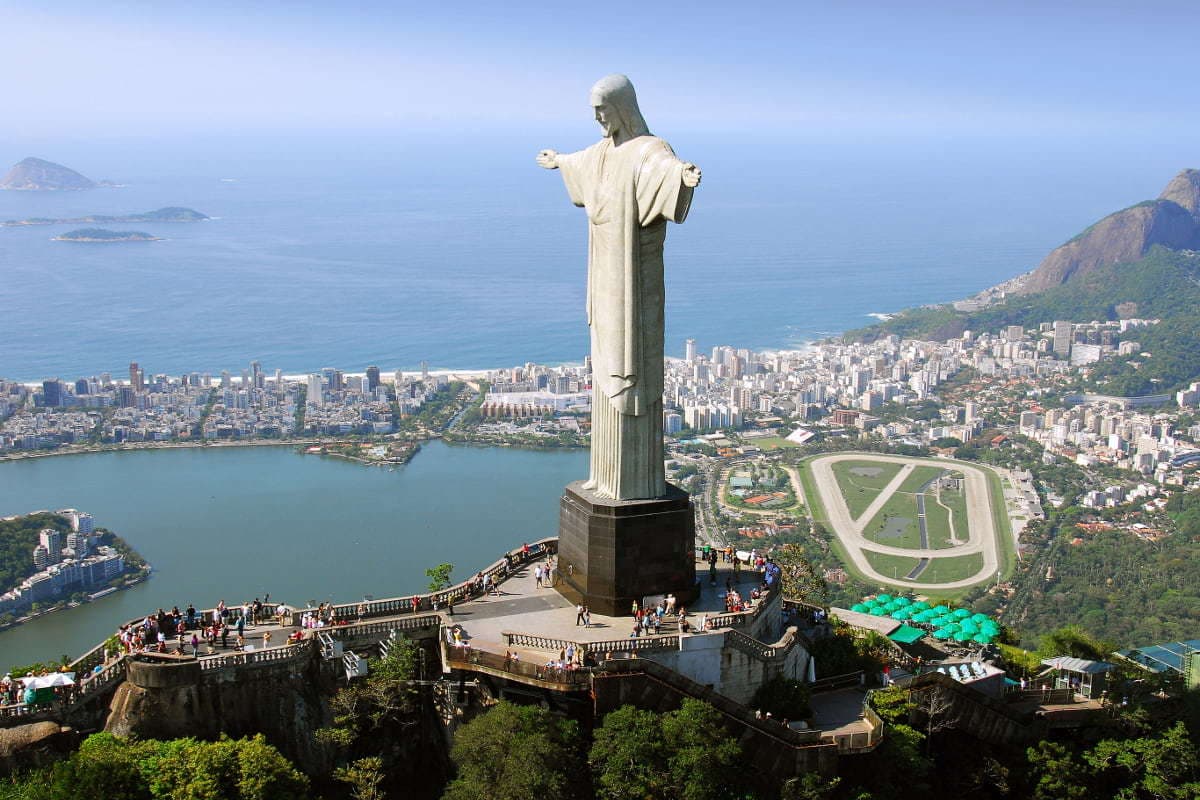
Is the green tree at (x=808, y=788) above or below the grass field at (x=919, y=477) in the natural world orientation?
above

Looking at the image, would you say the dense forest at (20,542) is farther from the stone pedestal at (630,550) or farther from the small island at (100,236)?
the small island at (100,236)

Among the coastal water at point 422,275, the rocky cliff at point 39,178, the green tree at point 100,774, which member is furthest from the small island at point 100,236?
the green tree at point 100,774

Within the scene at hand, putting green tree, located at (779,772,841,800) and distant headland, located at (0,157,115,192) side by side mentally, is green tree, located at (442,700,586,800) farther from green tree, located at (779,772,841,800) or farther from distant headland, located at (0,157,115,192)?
distant headland, located at (0,157,115,192)

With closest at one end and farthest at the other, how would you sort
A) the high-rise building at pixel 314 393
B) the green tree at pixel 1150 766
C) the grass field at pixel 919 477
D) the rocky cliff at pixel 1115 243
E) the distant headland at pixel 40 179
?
the green tree at pixel 1150 766, the grass field at pixel 919 477, the high-rise building at pixel 314 393, the rocky cliff at pixel 1115 243, the distant headland at pixel 40 179

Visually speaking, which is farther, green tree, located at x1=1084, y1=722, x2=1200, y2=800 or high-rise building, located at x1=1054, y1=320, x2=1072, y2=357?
high-rise building, located at x1=1054, y1=320, x2=1072, y2=357

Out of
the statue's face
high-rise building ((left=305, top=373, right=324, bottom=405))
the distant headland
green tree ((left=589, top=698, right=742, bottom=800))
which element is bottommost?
green tree ((left=589, top=698, right=742, bottom=800))

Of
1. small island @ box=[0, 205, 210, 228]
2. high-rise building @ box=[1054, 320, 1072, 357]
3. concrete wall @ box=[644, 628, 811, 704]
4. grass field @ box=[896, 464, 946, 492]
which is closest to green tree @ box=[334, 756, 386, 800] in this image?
concrete wall @ box=[644, 628, 811, 704]
